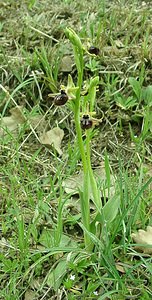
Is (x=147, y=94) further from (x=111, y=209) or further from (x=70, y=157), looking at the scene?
(x=111, y=209)

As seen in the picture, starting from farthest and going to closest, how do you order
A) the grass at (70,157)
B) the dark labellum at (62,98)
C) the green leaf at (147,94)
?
the green leaf at (147,94) → the grass at (70,157) → the dark labellum at (62,98)

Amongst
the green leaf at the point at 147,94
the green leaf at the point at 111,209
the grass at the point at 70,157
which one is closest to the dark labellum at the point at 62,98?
the grass at the point at 70,157

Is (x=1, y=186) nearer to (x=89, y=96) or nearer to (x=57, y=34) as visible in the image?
(x=89, y=96)

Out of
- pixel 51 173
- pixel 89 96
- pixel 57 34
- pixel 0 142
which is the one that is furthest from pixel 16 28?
pixel 89 96

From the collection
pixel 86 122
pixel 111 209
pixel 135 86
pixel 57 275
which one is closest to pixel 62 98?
pixel 86 122

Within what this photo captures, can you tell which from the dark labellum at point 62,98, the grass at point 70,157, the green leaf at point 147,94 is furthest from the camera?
the green leaf at point 147,94

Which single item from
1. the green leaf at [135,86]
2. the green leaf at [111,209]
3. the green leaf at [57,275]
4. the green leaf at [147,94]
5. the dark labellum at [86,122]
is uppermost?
the dark labellum at [86,122]

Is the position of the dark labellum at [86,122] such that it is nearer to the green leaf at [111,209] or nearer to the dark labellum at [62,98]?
the dark labellum at [62,98]

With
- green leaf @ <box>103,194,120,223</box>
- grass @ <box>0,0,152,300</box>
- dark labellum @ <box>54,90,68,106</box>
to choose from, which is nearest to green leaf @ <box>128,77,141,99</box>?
grass @ <box>0,0,152,300</box>
